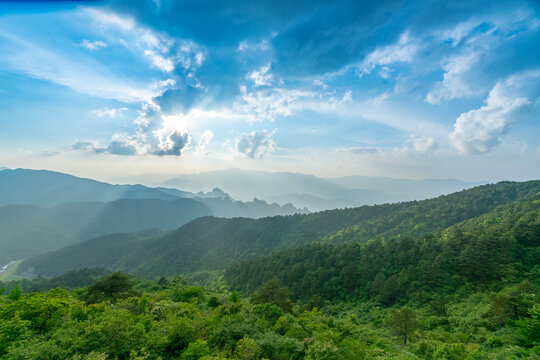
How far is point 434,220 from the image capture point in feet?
260

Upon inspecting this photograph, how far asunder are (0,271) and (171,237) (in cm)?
16945

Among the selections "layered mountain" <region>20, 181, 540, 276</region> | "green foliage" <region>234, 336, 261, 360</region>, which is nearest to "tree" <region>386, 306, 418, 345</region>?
"green foliage" <region>234, 336, 261, 360</region>

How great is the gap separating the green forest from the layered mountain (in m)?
1.20

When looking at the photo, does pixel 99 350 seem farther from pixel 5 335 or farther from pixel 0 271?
pixel 0 271

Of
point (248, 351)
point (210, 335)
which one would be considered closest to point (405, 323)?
point (248, 351)

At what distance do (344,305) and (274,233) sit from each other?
3937 inches

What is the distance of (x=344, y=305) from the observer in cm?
4062

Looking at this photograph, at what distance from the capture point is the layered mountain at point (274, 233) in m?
80.0

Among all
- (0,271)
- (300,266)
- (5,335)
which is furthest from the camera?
(0,271)

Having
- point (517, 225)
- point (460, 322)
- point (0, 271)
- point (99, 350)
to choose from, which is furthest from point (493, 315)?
point (0, 271)

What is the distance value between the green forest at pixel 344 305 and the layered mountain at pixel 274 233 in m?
1.20

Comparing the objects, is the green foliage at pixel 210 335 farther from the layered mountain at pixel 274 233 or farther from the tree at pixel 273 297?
the layered mountain at pixel 274 233

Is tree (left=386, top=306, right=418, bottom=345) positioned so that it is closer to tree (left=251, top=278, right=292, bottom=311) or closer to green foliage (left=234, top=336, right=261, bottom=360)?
tree (left=251, top=278, right=292, bottom=311)

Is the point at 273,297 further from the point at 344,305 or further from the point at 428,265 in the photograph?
the point at 428,265
